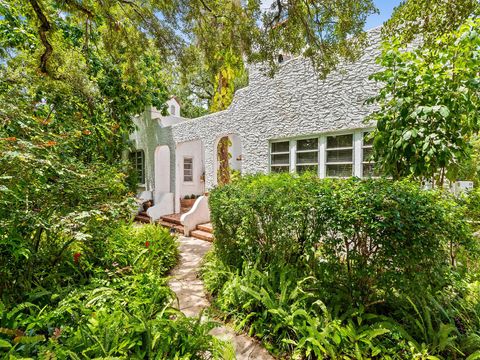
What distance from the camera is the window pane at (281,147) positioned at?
258 inches

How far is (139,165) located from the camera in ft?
39.5

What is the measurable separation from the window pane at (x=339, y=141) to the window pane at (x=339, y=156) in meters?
0.13

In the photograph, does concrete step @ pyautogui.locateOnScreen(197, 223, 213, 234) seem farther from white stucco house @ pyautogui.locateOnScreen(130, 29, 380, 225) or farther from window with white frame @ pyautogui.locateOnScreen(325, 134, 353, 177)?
window with white frame @ pyautogui.locateOnScreen(325, 134, 353, 177)

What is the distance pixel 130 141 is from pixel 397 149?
1119 cm

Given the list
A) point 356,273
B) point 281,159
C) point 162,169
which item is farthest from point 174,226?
point 356,273

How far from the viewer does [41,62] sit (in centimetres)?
559

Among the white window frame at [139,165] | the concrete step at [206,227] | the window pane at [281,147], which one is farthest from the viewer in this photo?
the white window frame at [139,165]

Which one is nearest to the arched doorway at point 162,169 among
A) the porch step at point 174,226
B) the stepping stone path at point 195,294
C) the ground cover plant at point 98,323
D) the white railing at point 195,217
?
the porch step at point 174,226

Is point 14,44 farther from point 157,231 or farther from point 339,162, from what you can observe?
point 339,162

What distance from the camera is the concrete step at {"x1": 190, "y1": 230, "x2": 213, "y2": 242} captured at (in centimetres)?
750

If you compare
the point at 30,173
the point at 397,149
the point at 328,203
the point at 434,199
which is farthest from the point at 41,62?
the point at 434,199

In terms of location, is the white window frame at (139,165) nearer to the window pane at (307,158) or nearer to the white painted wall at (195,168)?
the white painted wall at (195,168)

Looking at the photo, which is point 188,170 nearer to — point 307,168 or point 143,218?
point 143,218

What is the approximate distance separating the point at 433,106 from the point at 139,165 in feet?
37.9
